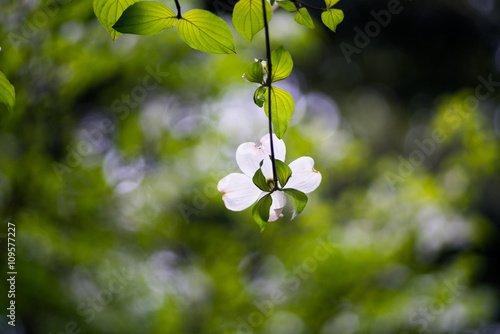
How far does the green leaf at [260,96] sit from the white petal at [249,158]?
0.04m

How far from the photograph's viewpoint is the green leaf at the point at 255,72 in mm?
258

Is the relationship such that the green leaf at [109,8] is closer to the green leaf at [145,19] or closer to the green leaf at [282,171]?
the green leaf at [145,19]

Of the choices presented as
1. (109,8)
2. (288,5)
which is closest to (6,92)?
(109,8)

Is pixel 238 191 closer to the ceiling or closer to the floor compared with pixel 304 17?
closer to the floor

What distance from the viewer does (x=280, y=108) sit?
28 centimetres

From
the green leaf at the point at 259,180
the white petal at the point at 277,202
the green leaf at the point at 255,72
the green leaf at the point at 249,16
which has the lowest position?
the white petal at the point at 277,202

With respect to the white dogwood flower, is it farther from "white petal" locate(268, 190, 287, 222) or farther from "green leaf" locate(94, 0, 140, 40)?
"green leaf" locate(94, 0, 140, 40)

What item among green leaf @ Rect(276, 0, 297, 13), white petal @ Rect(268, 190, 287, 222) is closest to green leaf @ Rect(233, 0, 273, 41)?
green leaf @ Rect(276, 0, 297, 13)

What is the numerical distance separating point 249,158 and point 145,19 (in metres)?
0.12

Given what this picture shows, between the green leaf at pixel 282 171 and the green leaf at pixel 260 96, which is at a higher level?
the green leaf at pixel 260 96

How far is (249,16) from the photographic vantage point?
0.27 m

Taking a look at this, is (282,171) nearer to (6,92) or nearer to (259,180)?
(259,180)

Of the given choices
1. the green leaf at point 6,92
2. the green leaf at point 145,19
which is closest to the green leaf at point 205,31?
the green leaf at point 145,19

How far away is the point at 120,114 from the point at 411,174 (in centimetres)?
111
